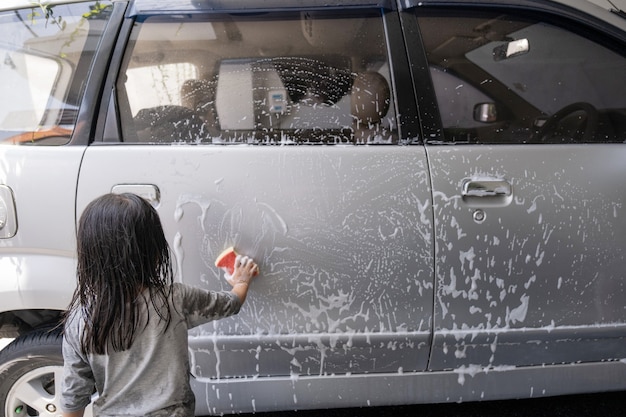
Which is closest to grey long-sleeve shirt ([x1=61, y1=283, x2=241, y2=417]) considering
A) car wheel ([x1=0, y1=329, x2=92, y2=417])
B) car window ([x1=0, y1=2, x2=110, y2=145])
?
car wheel ([x1=0, y1=329, x2=92, y2=417])

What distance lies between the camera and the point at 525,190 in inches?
74.6

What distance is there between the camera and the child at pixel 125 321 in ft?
4.26

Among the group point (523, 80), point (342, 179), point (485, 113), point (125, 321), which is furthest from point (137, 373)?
point (523, 80)

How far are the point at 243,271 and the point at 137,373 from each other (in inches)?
20.3

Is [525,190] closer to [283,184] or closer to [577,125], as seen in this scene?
[577,125]

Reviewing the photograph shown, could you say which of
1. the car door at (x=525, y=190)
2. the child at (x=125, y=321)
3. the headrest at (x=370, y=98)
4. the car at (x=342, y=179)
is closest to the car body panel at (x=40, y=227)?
the car at (x=342, y=179)

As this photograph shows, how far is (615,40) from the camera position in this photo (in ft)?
6.76

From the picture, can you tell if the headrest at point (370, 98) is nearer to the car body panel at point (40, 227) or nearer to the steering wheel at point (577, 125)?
the steering wheel at point (577, 125)

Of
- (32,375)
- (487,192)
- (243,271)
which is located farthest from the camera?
(32,375)

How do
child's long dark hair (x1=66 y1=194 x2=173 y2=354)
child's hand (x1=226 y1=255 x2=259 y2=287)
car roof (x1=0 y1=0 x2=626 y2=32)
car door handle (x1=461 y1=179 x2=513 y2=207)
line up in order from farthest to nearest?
car roof (x1=0 y1=0 x2=626 y2=32) < car door handle (x1=461 y1=179 x2=513 y2=207) < child's hand (x1=226 y1=255 x2=259 y2=287) < child's long dark hair (x1=66 y1=194 x2=173 y2=354)

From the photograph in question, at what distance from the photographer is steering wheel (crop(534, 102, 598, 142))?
201 cm

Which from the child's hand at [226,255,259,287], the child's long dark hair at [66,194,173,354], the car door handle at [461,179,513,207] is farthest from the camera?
the car door handle at [461,179,513,207]

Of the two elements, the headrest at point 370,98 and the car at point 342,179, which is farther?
the headrest at point 370,98

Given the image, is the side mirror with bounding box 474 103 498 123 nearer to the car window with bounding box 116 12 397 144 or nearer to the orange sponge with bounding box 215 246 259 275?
the car window with bounding box 116 12 397 144
